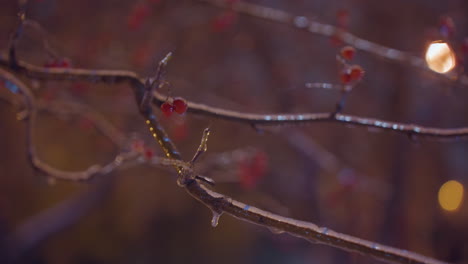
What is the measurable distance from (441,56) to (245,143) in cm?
490

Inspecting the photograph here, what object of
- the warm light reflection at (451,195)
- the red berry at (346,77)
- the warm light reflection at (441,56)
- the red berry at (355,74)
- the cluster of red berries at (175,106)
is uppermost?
the warm light reflection at (451,195)

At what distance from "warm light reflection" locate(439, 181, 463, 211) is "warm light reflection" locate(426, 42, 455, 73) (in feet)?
19.2

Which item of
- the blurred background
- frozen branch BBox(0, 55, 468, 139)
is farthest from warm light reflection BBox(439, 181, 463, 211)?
frozen branch BBox(0, 55, 468, 139)

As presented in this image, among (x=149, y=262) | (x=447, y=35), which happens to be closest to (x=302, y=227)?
(x=447, y=35)

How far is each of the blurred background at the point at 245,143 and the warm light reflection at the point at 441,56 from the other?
238 centimetres

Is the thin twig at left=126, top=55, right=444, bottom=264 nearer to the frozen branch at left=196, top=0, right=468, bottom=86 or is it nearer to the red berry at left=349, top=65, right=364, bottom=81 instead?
the red berry at left=349, top=65, right=364, bottom=81

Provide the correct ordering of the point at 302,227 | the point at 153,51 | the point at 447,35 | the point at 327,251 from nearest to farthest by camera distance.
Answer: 1. the point at 302,227
2. the point at 447,35
3. the point at 153,51
4. the point at 327,251

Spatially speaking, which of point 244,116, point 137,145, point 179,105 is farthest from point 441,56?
point 137,145

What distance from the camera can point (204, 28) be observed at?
6.51 meters

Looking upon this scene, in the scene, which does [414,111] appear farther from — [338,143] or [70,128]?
[70,128]

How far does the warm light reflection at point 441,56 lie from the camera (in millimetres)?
2480

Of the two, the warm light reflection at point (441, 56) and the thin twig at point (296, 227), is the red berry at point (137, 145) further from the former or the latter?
the warm light reflection at point (441, 56)

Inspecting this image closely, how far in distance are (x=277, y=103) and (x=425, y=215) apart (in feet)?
12.7

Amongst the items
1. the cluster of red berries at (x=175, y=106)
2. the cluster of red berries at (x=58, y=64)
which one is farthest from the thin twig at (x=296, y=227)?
the cluster of red berries at (x=58, y=64)
